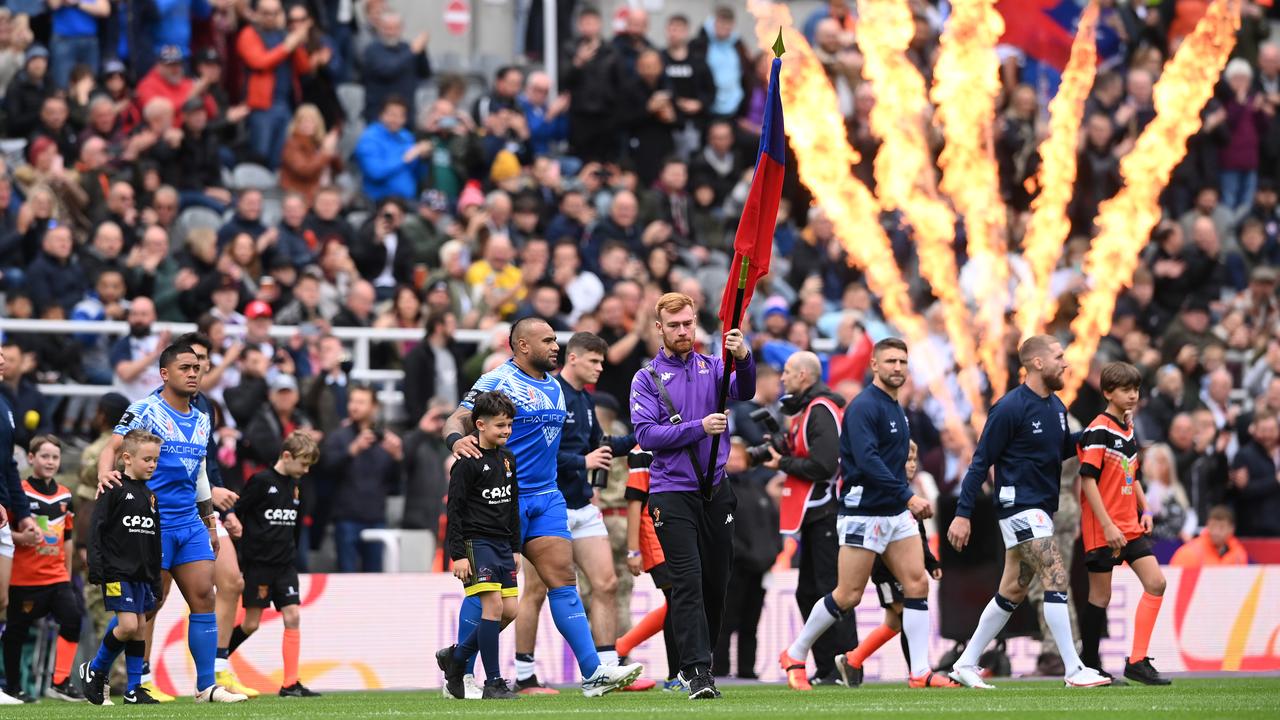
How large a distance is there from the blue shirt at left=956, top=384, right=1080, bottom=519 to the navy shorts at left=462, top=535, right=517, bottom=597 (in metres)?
3.21

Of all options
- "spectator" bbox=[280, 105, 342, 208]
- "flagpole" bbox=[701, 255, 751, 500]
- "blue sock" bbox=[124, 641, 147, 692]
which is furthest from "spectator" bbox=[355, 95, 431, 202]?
"flagpole" bbox=[701, 255, 751, 500]

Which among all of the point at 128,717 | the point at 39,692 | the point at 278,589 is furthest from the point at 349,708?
the point at 39,692

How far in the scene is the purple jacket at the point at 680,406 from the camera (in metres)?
13.0

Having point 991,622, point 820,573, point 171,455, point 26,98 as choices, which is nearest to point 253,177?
point 26,98

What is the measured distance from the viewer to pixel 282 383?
1870 centimetres

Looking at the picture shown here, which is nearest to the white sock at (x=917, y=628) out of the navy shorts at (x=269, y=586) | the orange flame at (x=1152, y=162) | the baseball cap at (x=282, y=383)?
the navy shorts at (x=269, y=586)

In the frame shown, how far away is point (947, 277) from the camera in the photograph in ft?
81.4

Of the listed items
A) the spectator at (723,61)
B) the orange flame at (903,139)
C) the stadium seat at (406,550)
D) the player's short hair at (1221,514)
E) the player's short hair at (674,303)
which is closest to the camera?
the player's short hair at (674,303)

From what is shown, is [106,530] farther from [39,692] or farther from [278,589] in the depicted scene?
[39,692]

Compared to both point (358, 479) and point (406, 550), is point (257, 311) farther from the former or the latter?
point (406, 550)

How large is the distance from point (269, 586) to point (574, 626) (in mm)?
3223

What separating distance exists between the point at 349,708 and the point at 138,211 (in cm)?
946

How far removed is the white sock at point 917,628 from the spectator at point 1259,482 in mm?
8265

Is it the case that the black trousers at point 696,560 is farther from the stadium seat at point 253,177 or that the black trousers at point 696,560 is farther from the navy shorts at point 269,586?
the stadium seat at point 253,177
